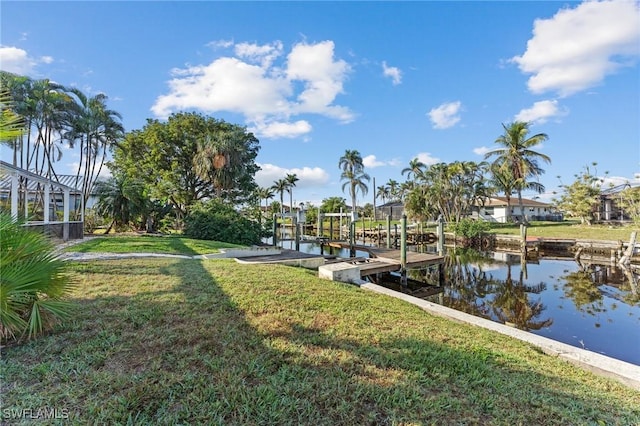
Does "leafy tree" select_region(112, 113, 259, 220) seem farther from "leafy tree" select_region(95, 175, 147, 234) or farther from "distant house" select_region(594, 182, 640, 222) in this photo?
"distant house" select_region(594, 182, 640, 222)

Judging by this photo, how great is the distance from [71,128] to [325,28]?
15.9 m

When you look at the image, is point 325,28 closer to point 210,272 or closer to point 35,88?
point 210,272

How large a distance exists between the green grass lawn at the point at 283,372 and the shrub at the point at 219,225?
12.1 m

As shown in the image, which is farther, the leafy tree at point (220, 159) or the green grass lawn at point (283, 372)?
the leafy tree at point (220, 159)

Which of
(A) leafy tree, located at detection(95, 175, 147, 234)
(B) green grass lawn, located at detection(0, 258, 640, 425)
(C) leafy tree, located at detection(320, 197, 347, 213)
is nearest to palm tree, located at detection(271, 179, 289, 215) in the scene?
(C) leafy tree, located at detection(320, 197, 347, 213)

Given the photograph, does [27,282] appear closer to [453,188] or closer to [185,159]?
[185,159]

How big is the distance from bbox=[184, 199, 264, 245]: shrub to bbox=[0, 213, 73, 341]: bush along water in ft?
44.0

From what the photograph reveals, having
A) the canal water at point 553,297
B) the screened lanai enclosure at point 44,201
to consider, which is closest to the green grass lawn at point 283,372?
the canal water at point 553,297

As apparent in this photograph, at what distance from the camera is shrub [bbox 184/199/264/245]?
16.5 metres

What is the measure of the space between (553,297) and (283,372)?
1074cm

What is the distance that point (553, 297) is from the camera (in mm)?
9969

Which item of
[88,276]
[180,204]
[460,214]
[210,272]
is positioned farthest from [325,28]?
[460,214]

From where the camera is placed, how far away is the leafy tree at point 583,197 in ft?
87.6

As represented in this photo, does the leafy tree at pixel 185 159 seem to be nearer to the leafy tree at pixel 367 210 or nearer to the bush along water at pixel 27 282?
the bush along water at pixel 27 282
